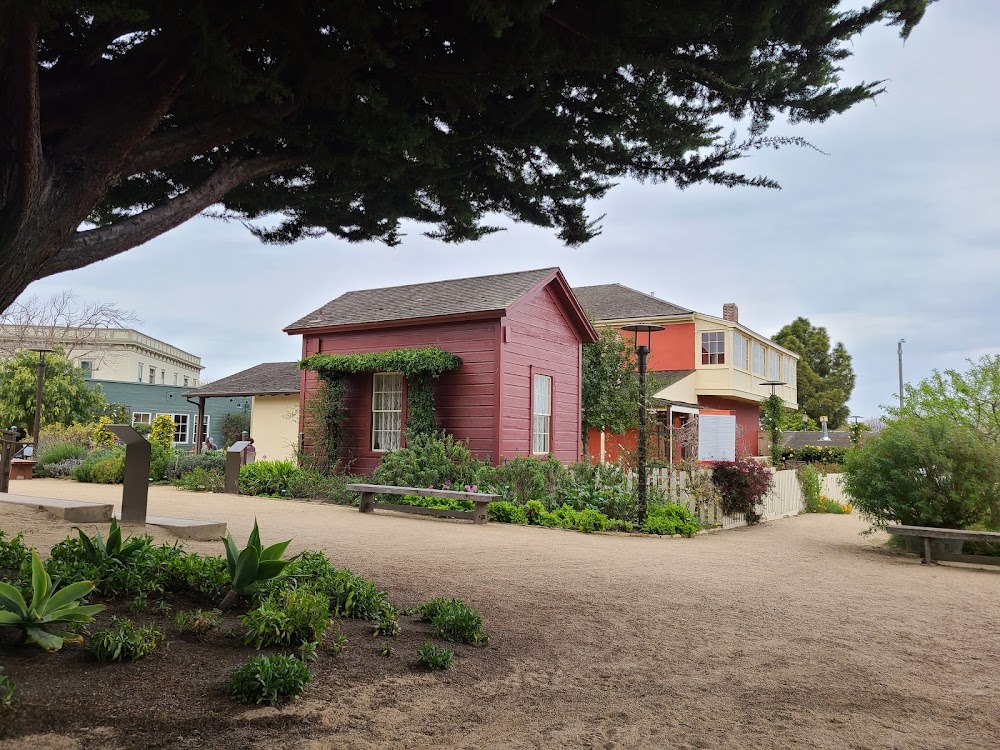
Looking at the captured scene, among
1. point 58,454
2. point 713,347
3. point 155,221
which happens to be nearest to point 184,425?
point 58,454

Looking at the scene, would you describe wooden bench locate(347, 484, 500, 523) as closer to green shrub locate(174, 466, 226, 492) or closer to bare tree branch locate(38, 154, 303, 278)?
green shrub locate(174, 466, 226, 492)

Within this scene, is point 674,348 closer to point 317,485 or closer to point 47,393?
point 317,485

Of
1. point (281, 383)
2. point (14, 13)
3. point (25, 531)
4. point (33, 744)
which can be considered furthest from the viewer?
point (281, 383)

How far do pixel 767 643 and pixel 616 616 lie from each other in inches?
47.3

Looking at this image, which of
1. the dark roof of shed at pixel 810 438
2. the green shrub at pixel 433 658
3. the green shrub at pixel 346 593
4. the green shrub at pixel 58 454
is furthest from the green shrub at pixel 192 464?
the dark roof of shed at pixel 810 438

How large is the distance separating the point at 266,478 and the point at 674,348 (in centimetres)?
1857

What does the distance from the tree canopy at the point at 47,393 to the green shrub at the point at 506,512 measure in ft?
90.5

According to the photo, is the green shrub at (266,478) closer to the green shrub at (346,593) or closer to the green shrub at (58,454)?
the green shrub at (58,454)

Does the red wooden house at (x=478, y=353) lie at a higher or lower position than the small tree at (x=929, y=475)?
higher

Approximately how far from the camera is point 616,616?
20.4ft

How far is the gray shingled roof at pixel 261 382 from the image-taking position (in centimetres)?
2742

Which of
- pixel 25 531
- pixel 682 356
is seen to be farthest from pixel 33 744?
pixel 682 356

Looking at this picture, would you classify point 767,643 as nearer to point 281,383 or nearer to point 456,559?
point 456,559

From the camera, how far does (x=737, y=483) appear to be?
47.9 feet
